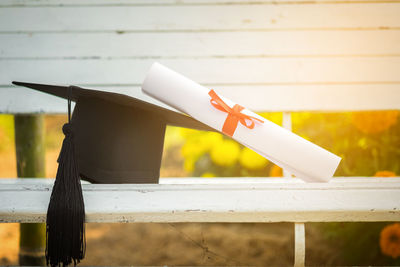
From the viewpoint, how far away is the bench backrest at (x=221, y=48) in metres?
1.42

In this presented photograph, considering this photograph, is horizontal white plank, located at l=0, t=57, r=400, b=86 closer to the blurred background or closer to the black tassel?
the blurred background

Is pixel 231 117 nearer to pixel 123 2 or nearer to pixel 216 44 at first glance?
pixel 216 44

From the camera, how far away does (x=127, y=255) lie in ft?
5.65

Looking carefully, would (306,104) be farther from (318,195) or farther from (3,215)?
(3,215)

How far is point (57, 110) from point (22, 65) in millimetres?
267

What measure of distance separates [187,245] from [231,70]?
1001 mm

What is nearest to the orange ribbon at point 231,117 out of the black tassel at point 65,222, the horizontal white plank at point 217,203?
the horizontal white plank at point 217,203

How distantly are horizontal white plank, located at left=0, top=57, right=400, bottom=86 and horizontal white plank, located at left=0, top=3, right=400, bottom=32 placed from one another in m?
0.15

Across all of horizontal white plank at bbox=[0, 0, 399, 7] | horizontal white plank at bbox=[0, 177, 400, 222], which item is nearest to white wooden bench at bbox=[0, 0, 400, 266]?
horizontal white plank at bbox=[0, 0, 399, 7]

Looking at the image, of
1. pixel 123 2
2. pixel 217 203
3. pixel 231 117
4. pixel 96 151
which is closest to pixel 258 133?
pixel 231 117

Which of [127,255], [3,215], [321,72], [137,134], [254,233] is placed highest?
[321,72]

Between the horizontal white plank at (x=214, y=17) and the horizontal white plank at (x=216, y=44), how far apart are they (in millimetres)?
31

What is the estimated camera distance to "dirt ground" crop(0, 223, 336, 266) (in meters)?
1.60

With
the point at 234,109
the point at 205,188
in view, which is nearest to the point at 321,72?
the point at 234,109
